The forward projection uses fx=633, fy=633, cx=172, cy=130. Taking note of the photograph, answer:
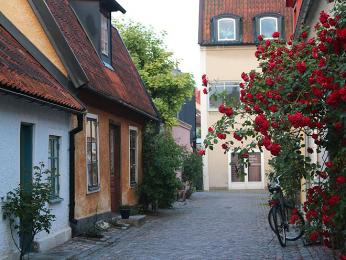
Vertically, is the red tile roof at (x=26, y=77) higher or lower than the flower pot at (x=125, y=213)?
higher

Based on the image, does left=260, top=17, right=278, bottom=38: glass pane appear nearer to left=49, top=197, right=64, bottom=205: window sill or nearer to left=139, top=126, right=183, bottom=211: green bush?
left=139, top=126, right=183, bottom=211: green bush

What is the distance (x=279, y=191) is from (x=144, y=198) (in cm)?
826

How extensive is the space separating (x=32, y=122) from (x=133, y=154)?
8395 mm

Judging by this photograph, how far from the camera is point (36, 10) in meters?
12.5

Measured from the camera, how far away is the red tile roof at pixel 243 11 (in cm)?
3553

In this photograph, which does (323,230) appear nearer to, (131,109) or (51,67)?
(51,67)

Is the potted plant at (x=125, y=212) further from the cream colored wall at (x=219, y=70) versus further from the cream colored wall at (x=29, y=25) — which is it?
the cream colored wall at (x=219, y=70)

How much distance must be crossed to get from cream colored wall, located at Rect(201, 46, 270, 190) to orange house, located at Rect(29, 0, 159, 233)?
15.3m

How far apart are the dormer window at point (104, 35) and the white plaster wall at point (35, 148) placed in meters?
4.70

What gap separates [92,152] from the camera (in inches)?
558

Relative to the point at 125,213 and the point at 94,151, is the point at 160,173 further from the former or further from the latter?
the point at 94,151

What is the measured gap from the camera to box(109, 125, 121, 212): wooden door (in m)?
16.8

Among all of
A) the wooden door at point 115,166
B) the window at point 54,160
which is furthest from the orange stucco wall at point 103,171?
the window at point 54,160

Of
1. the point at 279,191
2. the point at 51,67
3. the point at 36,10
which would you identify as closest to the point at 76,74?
the point at 51,67
